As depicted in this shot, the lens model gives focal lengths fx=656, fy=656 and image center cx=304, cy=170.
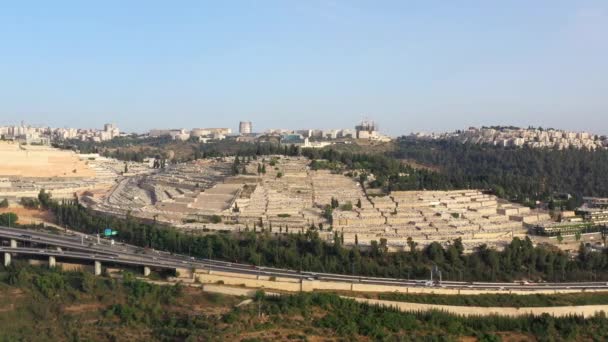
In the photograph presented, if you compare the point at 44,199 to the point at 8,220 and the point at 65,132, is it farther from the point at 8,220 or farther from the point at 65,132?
the point at 65,132

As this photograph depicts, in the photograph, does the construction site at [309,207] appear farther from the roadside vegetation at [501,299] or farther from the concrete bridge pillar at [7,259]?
the concrete bridge pillar at [7,259]

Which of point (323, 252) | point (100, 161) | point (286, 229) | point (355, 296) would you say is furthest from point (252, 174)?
point (100, 161)

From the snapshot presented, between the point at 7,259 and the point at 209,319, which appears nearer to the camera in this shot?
the point at 209,319

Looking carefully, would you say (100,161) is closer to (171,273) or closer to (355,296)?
(171,273)

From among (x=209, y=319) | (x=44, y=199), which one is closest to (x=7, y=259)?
(x=209, y=319)

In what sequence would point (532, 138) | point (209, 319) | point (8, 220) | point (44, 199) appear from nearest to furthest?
point (209, 319) → point (8, 220) → point (44, 199) → point (532, 138)

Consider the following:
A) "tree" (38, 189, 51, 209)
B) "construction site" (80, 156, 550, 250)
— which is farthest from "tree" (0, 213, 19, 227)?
"tree" (38, 189, 51, 209)
